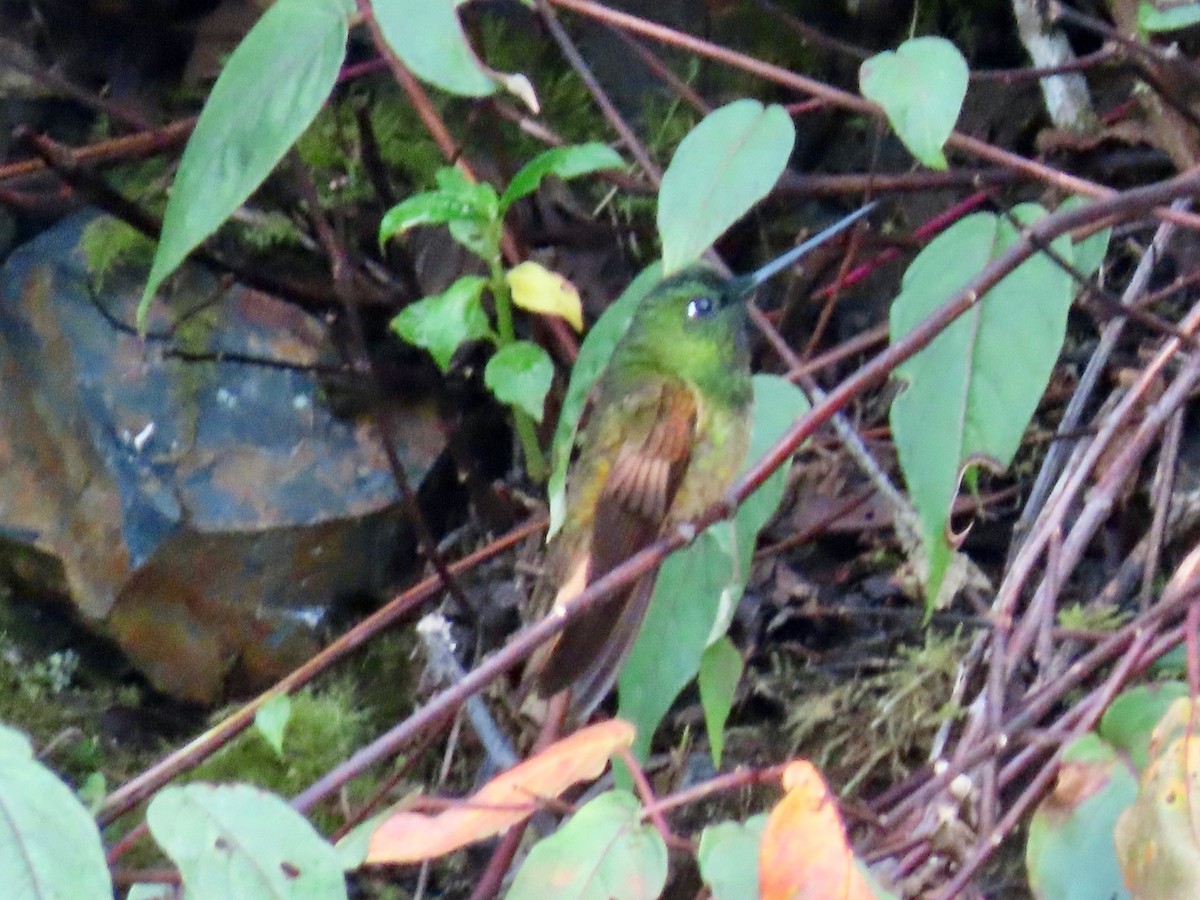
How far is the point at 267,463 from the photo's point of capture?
2.49 meters

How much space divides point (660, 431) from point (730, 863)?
893mm

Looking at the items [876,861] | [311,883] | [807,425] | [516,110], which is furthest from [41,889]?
[516,110]

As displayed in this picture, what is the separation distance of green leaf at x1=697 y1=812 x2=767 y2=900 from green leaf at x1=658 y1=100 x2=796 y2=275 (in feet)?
1.54

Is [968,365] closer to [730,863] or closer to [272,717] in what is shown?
[730,863]

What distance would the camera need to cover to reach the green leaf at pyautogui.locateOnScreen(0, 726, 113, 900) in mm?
808

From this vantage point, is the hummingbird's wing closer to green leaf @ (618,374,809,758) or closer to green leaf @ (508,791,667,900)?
green leaf @ (618,374,809,758)

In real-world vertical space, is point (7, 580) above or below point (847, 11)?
below

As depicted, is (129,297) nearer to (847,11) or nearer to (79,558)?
(79,558)

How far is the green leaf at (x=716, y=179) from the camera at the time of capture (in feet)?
3.92

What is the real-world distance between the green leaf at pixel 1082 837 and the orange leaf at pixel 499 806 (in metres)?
0.41

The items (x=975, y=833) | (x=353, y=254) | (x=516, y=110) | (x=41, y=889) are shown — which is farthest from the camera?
(x=353, y=254)

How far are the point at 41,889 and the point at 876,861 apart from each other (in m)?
0.95

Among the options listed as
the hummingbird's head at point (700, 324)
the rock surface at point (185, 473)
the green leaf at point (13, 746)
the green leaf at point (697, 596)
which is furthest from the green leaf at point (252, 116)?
the rock surface at point (185, 473)

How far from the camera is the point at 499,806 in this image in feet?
3.54
